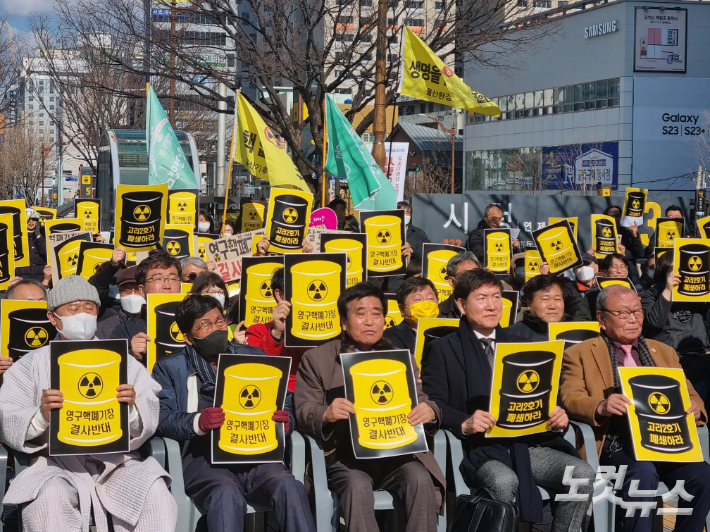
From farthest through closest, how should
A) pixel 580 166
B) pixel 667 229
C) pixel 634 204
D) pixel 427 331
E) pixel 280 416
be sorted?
pixel 580 166
pixel 634 204
pixel 667 229
pixel 427 331
pixel 280 416

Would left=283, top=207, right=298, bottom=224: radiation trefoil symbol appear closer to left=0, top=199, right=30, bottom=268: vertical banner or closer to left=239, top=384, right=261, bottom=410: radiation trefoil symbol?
left=0, top=199, right=30, bottom=268: vertical banner

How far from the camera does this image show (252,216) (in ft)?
39.7

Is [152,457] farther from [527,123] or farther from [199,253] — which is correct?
[527,123]

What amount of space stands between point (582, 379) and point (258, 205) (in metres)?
7.49

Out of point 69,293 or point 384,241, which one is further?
point 384,241

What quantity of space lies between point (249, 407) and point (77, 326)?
1.04m

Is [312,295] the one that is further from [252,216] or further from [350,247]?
[252,216]

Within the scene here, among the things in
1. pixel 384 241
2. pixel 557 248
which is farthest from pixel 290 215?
pixel 557 248

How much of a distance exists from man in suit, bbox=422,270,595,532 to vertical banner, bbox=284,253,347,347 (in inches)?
36.8

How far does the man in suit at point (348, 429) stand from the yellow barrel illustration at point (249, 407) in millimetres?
265

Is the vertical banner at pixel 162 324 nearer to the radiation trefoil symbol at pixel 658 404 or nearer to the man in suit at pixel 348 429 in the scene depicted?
the man in suit at pixel 348 429

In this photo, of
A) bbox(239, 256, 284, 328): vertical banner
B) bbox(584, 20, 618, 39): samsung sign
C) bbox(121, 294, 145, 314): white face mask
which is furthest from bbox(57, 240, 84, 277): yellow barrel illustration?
bbox(584, 20, 618, 39): samsung sign

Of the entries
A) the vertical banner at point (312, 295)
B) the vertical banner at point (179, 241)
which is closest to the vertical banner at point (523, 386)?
the vertical banner at point (312, 295)

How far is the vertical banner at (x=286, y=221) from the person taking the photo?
853cm
